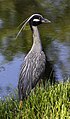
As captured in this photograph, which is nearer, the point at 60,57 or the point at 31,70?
the point at 31,70

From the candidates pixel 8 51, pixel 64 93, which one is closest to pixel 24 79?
pixel 64 93

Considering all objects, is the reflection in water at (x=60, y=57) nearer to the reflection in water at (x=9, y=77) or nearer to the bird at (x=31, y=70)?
the reflection in water at (x=9, y=77)

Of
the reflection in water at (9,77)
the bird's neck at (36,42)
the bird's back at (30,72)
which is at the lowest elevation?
the reflection in water at (9,77)

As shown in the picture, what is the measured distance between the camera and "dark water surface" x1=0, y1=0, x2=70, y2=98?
670cm

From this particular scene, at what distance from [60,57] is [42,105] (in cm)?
294

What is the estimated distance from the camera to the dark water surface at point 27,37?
22.0ft

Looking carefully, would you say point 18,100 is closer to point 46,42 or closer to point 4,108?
Answer: point 4,108

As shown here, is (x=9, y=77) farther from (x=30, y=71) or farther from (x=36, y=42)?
(x=30, y=71)

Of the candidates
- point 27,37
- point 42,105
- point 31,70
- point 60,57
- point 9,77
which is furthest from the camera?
point 27,37

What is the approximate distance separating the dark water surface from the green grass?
1.14m

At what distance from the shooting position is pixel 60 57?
24.3ft

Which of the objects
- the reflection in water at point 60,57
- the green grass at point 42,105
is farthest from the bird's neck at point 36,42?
the reflection in water at point 60,57

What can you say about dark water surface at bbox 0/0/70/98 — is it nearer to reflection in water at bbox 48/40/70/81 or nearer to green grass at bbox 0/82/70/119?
reflection in water at bbox 48/40/70/81

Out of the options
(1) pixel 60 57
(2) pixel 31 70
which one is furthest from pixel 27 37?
(2) pixel 31 70
